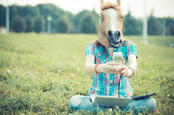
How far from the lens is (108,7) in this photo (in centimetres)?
222

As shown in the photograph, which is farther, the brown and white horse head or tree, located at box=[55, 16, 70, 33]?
tree, located at box=[55, 16, 70, 33]

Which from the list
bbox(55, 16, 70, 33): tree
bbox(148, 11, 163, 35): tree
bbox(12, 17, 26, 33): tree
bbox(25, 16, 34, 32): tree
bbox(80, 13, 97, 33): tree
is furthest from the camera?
bbox(55, 16, 70, 33): tree

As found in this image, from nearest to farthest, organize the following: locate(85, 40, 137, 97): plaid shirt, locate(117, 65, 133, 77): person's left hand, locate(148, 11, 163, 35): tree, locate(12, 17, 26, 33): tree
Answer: locate(117, 65, 133, 77): person's left hand → locate(85, 40, 137, 97): plaid shirt → locate(12, 17, 26, 33): tree → locate(148, 11, 163, 35): tree

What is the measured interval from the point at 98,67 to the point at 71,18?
83.1 m

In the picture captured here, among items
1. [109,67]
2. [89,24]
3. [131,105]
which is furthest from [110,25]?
[89,24]

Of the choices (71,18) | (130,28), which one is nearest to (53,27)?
(71,18)

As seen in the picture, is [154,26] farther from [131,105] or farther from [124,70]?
[124,70]

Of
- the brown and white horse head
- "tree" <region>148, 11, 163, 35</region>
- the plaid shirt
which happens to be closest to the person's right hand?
A: the brown and white horse head

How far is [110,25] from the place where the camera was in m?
2.01

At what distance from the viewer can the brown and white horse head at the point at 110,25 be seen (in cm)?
194

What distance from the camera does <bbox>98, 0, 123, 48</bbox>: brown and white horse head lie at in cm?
194

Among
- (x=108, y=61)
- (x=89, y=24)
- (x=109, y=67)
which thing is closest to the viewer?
(x=109, y=67)

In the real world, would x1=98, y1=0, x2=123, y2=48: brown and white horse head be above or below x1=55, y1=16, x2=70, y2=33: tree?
below

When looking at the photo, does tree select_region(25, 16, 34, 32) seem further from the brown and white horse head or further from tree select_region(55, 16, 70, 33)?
the brown and white horse head
